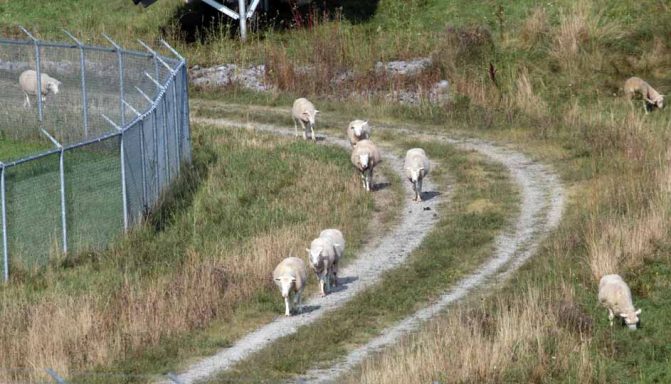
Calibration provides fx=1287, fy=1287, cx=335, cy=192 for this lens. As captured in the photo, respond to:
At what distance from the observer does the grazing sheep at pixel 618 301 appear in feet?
49.8

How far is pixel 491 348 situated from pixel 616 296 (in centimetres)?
219

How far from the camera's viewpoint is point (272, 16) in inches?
1527

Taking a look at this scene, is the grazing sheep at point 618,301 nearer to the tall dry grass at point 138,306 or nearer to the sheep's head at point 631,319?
the sheep's head at point 631,319

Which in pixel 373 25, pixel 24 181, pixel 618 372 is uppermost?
pixel 373 25

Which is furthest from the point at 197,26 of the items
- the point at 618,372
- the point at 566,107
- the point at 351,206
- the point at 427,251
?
the point at 618,372

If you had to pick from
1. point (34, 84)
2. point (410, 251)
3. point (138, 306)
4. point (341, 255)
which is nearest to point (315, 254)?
point (341, 255)

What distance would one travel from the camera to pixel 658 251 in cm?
1802

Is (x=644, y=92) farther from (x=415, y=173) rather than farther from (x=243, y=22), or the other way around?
(x=243, y=22)

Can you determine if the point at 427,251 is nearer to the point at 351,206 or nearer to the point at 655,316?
the point at 351,206

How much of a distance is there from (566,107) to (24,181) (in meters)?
15.1

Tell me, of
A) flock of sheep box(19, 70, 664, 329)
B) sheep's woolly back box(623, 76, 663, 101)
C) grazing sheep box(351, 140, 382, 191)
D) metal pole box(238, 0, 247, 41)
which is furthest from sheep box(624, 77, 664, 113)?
metal pole box(238, 0, 247, 41)

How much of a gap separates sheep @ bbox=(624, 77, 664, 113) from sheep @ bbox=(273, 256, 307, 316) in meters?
14.5

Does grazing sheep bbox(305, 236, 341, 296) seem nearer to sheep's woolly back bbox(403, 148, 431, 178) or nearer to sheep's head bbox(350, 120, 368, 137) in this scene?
sheep's woolly back bbox(403, 148, 431, 178)

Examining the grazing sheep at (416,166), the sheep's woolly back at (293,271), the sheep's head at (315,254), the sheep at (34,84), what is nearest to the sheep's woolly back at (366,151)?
the grazing sheep at (416,166)
